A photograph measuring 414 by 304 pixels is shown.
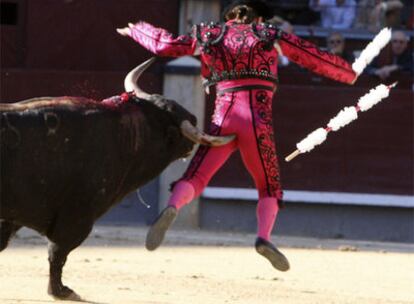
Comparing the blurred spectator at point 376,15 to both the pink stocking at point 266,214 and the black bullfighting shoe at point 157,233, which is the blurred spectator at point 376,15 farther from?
the black bullfighting shoe at point 157,233

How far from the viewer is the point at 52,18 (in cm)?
1166

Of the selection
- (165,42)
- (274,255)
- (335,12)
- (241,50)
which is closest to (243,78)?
(241,50)

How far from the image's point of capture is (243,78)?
20.7 ft

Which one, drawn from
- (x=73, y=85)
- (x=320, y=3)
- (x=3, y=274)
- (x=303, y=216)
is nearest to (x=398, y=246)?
(x=303, y=216)

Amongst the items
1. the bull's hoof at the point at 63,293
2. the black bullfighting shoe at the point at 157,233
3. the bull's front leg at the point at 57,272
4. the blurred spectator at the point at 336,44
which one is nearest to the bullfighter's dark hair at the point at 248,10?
the black bullfighting shoe at the point at 157,233

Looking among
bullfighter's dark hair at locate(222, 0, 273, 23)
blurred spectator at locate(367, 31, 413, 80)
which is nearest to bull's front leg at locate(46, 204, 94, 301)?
bullfighter's dark hair at locate(222, 0, 273, 23)

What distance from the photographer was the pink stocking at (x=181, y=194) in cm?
619

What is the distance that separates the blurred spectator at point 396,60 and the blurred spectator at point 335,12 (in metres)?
0.42

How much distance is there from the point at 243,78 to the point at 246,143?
0.99ft

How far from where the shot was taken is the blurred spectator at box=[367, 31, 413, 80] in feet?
37.0

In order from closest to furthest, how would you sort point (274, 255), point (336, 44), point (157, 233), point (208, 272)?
point (157, 233)
point (274, 255)
point (208, 272)
point (336, 44)

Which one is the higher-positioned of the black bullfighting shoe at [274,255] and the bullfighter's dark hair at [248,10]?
the bullfighter's dark hair at [248,10]

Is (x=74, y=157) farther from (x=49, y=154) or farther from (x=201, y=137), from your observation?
(x=201, y=137)

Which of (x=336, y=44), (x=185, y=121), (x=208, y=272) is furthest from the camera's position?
(x=336, y=44)
